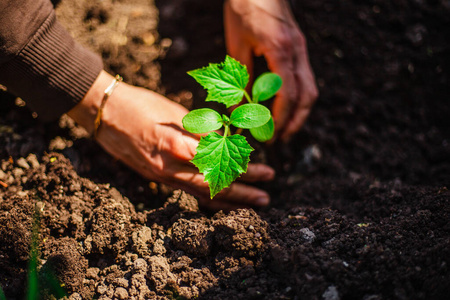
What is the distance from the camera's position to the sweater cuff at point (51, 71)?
1.51 metres

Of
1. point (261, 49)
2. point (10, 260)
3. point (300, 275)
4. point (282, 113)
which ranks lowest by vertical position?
point (10, 260)

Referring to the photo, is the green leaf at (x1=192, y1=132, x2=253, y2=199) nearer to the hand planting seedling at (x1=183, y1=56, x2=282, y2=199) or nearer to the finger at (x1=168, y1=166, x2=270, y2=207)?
the hand planting seedling at (x1=183, y1=56, x2=282, y2=199)

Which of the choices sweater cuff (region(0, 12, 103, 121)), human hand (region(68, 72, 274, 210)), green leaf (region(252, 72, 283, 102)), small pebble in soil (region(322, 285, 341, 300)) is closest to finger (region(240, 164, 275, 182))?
human hand (region(68, 72, 274, 210))

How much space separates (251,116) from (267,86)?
0.24 metres

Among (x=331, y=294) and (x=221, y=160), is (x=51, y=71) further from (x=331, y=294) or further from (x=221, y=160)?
(x=331, y=294)

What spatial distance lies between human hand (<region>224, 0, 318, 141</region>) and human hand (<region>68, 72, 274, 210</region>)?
1.31 ft

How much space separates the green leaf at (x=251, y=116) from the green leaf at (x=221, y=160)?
75mm

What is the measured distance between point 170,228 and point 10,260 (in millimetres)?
736

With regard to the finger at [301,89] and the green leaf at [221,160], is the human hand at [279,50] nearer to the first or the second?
the finger at [301,89]

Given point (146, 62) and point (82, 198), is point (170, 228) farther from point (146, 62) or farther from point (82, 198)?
point (146, 62)

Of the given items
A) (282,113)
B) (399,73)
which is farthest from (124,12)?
(399,73)

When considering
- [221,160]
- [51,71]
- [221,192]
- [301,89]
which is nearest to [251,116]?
[221,160]

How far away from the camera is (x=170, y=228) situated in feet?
5.00

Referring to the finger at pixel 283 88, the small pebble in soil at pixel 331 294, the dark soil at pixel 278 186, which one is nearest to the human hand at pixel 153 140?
the dark soil at pixel 278 186
